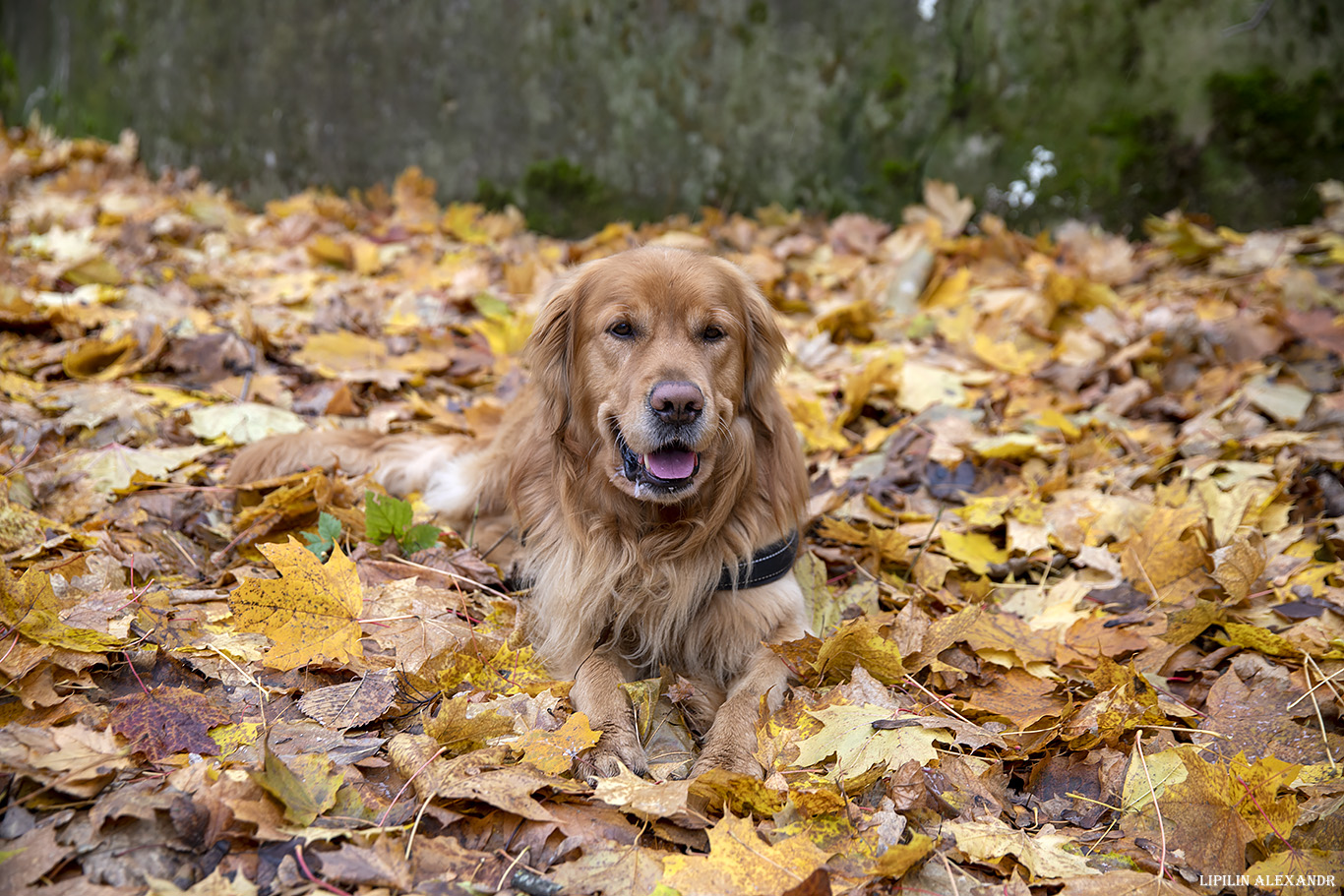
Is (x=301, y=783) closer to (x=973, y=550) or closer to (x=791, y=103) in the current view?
(x=973, y=550)

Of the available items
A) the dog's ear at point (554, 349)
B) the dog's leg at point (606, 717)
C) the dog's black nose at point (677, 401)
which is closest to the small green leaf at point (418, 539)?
the dog's ear at point (554, 349)

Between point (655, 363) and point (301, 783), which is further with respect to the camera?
point (655, 363)

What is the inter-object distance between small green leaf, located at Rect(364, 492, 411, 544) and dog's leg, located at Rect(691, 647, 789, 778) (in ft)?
→ 3.63

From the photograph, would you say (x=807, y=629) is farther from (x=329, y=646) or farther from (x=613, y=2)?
(x=613, y=2)

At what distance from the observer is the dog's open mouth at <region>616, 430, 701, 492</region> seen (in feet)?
7.84

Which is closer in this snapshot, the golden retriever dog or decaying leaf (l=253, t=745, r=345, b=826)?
decaying leaf (l=253, t=745, r=345, b=826)

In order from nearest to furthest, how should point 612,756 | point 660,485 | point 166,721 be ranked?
point 166,721, point 612,756, point 660,485

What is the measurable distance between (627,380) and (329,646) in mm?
1031

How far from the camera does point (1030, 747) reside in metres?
1.95

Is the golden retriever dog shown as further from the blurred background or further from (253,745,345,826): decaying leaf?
the blurred background

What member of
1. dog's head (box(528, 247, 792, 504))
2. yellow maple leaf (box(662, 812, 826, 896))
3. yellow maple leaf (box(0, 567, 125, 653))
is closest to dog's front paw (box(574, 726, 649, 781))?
yellow maple leaf (box(662, 812, 826, 896))

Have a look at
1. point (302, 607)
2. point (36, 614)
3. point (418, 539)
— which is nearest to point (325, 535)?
point (418, 539)

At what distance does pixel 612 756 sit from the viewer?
200 centimetres

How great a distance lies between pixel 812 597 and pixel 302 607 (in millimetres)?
1501
